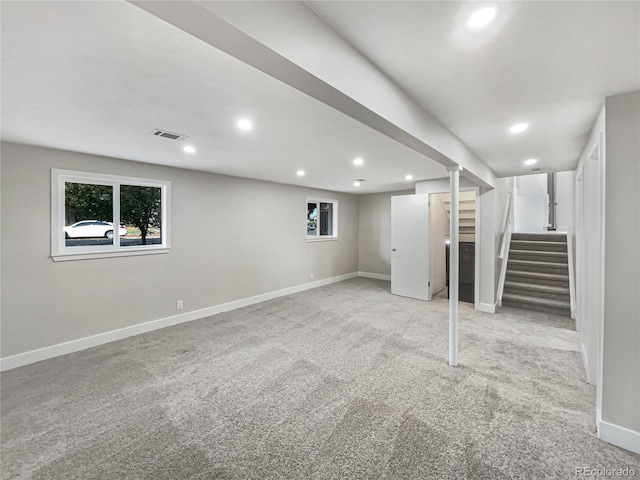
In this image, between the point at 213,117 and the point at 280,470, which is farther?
the point at 213,117

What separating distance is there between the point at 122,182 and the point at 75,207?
59cm

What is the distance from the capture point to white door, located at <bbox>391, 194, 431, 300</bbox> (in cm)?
527

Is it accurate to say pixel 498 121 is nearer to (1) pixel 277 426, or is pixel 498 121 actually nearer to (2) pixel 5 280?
(1) pixel 277 426

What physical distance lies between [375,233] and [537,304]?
371cm

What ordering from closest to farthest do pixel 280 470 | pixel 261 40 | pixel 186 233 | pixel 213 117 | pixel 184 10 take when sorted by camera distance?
pixel 184 10 < pixel 261 40 < pixel 280 470 < pixel 213 117 < pixel 186 233

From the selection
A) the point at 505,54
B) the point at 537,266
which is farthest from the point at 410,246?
the point at 505,54

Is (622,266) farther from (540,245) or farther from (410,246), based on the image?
(540,245)

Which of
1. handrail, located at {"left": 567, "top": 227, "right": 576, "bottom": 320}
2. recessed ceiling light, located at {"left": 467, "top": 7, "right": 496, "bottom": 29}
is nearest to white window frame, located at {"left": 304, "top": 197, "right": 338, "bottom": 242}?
handrail, located at {"left": 567, "top": 227, "right": 576, "bottom": 320}

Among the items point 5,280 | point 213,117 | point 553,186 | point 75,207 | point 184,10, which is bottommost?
point 5,280

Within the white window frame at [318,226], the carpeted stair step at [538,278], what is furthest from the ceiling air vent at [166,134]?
the carpeted stair step at [538,278]

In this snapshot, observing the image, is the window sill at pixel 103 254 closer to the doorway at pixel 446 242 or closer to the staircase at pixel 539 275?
the doorway at pixel 446 242

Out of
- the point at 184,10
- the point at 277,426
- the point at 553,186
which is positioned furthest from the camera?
the point at 553,186

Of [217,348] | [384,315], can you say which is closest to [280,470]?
[217,348]

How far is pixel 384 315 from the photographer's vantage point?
4.34 metres
